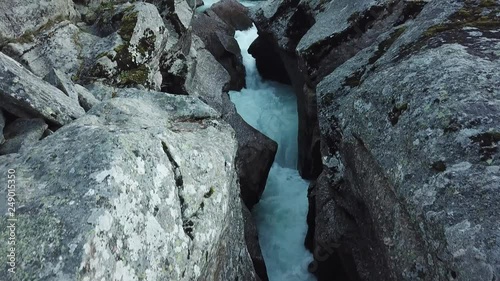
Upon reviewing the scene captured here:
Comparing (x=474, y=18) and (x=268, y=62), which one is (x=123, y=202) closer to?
(x=474, y=18)

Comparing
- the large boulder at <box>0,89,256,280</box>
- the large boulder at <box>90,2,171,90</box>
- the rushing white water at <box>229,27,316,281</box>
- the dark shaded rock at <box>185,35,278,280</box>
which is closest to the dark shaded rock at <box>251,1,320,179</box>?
the rushing white water at <box>229,27,316,281</box>

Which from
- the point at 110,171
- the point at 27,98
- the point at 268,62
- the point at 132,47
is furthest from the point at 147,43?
the point at 268,62

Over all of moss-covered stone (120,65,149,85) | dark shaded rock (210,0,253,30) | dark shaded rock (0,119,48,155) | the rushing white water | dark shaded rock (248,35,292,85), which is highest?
dark shaded rock (0,119,48,155)

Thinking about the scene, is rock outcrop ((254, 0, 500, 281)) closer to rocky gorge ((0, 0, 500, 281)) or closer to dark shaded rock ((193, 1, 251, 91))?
rocky gorge ((0, 0, 500, 281))

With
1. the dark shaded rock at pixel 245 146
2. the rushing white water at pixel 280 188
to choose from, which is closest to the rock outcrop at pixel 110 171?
the rushing white water at pixel 280 188

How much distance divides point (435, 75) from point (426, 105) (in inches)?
30.7

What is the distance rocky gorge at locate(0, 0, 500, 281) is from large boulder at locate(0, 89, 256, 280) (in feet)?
0.08

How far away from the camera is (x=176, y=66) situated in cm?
1841

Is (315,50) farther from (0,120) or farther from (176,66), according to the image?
(0,120)

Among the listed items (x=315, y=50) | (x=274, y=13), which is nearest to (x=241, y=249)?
(x=315, y=50)

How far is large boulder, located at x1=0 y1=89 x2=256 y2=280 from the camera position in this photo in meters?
5.50

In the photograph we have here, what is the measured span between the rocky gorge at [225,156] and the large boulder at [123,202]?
0.9 inches

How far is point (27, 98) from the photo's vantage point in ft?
28.2

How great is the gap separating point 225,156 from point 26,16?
892 cm
